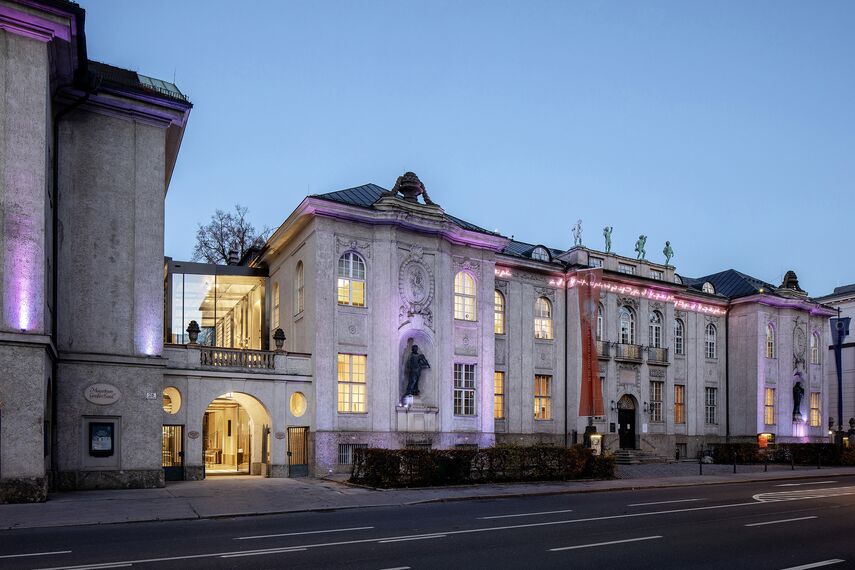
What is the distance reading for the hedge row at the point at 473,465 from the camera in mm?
24969

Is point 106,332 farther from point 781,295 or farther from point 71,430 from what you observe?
point 781,295

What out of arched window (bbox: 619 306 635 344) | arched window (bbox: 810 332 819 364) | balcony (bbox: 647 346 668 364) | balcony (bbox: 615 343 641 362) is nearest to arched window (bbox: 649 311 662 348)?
balcony (bbox: 647 346 668 364)

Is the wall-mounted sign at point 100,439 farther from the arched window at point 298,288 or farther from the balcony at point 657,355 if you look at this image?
the balcony at point 657,355

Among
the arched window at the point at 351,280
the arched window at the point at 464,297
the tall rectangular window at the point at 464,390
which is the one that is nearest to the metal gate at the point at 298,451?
the arched window at the point at 351,280

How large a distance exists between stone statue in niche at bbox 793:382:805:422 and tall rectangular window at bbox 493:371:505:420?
2319 centimetres

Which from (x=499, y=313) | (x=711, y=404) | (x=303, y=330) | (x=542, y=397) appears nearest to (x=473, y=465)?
(x=303, y=330)

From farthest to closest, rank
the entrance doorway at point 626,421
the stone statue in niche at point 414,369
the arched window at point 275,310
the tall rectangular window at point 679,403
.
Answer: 1. the tall rectangular window at point 679,403
2. the entrance doorway at point 626,421
3. the arched window at point 275,310
4. the stone statue in niche at point 414,369

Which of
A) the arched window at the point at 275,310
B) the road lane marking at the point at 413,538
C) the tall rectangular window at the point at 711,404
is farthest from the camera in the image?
the tall rectangular window at the point at 711,404

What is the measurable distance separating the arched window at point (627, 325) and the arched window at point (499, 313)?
8.42 metres

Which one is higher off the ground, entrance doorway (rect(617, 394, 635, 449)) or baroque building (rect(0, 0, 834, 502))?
baroque building (rect(0, 0, 834, 502))

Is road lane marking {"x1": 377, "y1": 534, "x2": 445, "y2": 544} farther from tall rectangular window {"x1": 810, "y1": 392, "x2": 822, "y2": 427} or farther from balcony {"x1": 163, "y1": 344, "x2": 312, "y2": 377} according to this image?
tall rectangular window {"x1": 810, "y1": 392, "x2": 822, "y2": 427}

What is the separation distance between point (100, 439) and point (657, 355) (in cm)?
3100

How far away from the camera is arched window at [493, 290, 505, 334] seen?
38500 mm

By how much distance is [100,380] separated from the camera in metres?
24.8
